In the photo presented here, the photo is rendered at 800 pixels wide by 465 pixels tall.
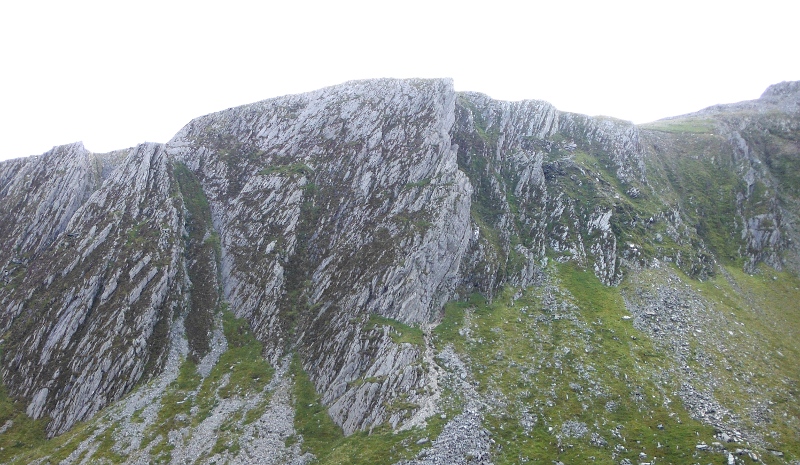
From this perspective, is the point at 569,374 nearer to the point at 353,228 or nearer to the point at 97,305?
the point at 353,228

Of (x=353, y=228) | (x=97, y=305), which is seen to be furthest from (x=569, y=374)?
(x=97, y=305)

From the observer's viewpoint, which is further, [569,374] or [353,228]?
[353,228]

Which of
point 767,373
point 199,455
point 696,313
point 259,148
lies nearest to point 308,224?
point 259,148

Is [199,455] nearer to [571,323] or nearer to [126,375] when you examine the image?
[126,375]

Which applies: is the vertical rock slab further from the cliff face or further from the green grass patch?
the green grass patch

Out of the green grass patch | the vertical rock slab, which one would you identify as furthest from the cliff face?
the green grass patch

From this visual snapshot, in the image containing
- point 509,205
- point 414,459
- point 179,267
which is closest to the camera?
point 414,459

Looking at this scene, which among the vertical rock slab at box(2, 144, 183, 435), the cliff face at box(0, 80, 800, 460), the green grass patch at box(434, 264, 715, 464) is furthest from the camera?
the cliff face at box(0, 80, 800, 460)

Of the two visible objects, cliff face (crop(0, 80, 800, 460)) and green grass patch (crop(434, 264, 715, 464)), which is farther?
cliff face (crop(0, 80, 800, 460))

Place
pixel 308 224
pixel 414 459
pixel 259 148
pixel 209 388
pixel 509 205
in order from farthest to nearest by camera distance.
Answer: pixel 259 148 → pixel 509 205 → pixel 308 224 → pixel 209 388 → pixel 414 459
